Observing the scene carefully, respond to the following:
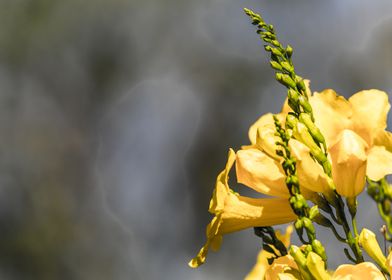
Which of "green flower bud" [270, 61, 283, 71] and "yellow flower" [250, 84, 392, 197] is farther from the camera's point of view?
"green flower bud" [270, 61, 283, 71]

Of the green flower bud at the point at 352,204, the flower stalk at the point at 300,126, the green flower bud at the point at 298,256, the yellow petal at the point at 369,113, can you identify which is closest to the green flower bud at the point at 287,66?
the flower stalk at the point at 300,126

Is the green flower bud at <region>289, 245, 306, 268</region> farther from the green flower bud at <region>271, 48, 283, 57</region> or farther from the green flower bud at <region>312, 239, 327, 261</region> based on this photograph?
the green flower bud at <region>271, 48, 283, 57</region>

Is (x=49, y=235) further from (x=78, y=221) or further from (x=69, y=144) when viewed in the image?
(x=69, y=144)

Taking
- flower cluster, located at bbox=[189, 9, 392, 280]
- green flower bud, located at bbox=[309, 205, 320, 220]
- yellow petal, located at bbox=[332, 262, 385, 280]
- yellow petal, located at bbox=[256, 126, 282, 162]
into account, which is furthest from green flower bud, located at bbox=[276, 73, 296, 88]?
yellow petal, located at bbox=[332, 262, 385, 280]

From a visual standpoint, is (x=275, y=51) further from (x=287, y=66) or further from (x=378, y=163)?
(x=378, y=163)

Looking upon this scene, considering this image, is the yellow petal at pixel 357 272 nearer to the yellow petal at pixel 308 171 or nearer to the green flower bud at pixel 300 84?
A: the yellow petal at pixel 308 171

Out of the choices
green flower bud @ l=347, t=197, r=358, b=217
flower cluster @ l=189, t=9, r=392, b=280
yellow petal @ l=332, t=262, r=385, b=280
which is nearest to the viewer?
yellow petal @ l=332, t=262, r=385, b=280

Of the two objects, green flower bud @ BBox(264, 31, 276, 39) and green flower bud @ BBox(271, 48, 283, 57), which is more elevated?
green flower bud @ BBox(264, 31, 276, 39)

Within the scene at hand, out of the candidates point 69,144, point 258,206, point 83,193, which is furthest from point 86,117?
point 258,206
